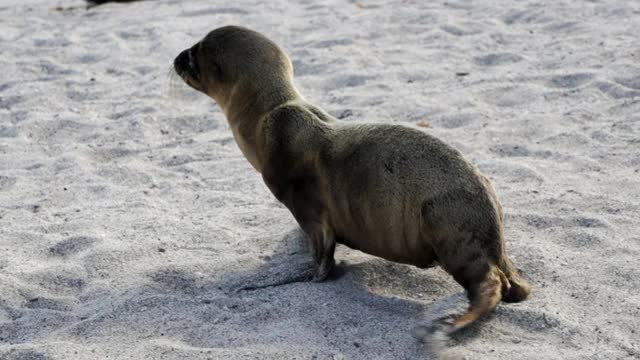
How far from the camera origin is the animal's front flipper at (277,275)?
12.6ft

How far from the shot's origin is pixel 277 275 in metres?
3.94

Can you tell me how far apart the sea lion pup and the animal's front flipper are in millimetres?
89

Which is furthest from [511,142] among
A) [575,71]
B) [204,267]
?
[204,267]

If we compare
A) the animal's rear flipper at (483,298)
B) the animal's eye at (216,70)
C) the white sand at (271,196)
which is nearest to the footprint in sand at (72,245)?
the white sand at (271,196)

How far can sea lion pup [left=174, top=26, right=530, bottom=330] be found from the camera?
345 centimetres

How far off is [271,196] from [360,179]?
1319mm

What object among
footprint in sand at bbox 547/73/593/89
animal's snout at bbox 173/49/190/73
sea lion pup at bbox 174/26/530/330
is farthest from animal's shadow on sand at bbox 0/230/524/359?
footprint in sand at bbox 547/73/593/89

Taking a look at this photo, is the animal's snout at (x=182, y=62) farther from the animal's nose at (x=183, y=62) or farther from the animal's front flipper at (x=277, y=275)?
the animal's front flipper at (x=277, y=275)

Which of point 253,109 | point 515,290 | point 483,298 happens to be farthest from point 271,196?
point 483,298

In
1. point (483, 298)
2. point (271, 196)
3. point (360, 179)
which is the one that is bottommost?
point (271, 196)

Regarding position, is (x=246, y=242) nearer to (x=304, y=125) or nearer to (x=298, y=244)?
(x=298, y=244)

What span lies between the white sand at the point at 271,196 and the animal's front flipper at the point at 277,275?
5 centimetres

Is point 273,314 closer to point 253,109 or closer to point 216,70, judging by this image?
point 253,109

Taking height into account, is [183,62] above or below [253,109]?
above
